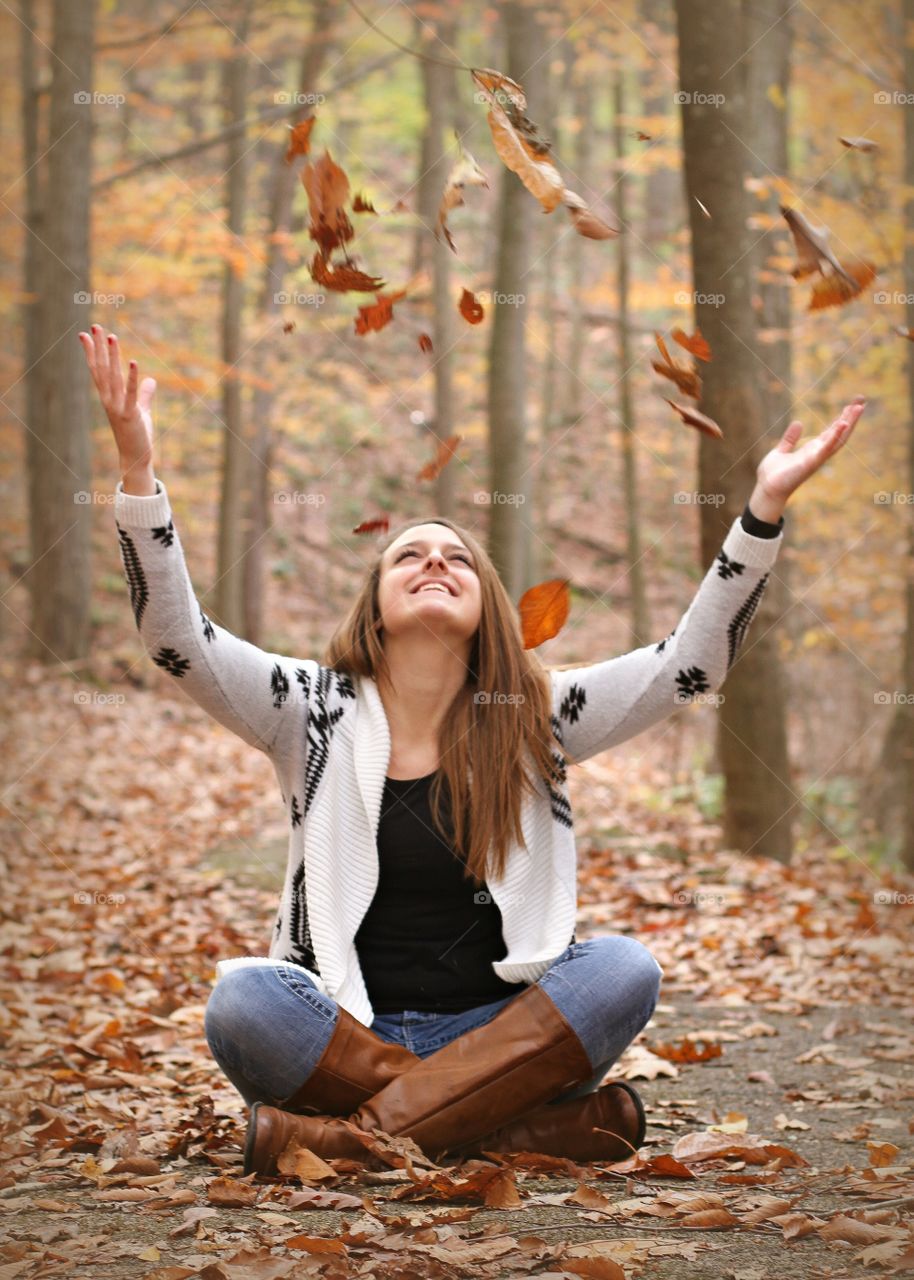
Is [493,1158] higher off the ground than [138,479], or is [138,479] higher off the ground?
[138,479]

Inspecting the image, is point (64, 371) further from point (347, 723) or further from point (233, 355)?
point (347, 723)

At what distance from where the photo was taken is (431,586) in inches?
114

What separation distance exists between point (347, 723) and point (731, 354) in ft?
11.7

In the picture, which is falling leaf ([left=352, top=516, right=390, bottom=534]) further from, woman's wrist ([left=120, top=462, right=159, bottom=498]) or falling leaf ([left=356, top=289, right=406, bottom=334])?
woman's wrist ([left=120, top=462, right=159, bottom=498])

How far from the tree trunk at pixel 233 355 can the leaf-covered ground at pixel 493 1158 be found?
4850mm

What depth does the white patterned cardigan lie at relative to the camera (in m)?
2.63

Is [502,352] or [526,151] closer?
[526,151]

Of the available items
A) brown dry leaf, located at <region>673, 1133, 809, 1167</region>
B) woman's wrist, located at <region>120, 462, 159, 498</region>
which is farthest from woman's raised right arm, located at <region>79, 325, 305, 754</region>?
brown dry leaf, located at <region>673, 1133, 809, 1167</region>

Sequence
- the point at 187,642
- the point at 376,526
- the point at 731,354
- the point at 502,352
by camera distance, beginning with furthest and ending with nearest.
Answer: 1. the point at 502,352
2. the point at 731,354
3. the point at 376,526
4. the point at 187,642

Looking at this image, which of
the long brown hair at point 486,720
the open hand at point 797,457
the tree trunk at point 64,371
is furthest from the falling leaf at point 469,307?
the tree trunk at point 64,371

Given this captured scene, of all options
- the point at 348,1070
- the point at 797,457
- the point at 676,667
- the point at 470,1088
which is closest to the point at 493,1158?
the point at 470,1088

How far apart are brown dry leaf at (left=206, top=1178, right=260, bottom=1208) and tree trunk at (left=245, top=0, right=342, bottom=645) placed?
1073cm

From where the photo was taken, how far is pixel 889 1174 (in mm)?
2256

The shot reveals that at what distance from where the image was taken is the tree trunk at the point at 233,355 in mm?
11992
